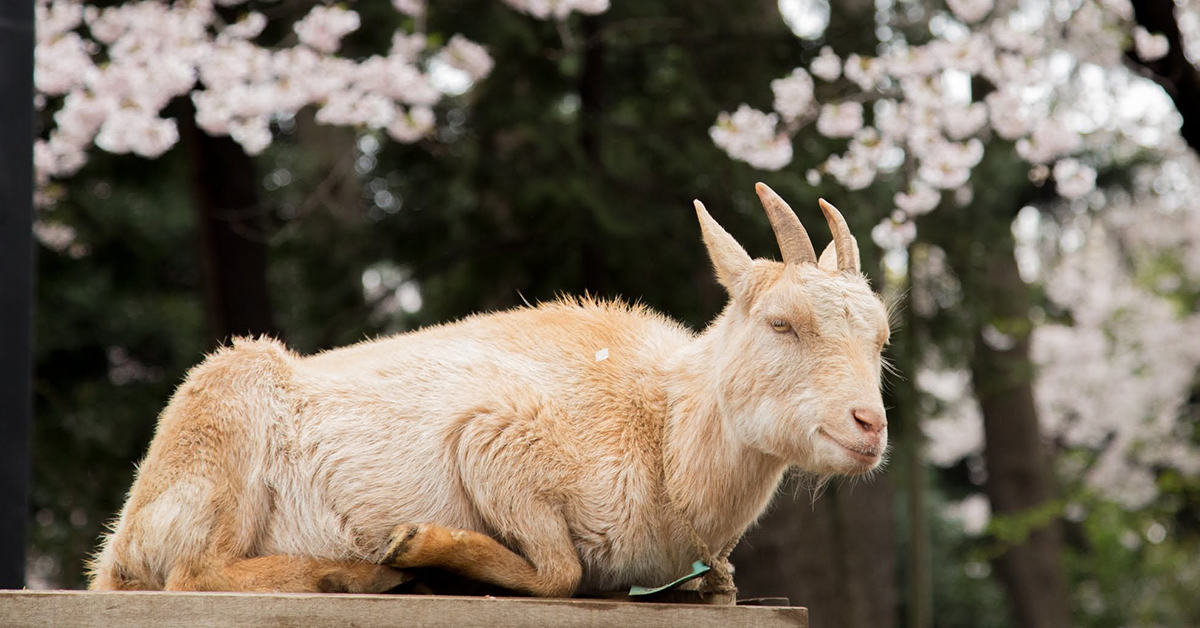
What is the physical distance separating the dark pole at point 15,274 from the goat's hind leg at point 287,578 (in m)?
1.36

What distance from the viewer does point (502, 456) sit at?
3465mm

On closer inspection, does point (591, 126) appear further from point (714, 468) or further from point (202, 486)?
point (202, 486)

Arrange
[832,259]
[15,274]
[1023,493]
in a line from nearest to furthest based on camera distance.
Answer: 1. [832,259]
2. [15,274]
3. [1023,493]

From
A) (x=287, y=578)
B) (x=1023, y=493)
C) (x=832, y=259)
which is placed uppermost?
(x=832, y=259)

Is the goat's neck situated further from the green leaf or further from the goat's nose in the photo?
the goat's nose

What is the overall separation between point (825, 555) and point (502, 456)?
27.7 feet

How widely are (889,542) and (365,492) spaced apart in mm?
13397

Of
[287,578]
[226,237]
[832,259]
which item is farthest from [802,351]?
[226,237]

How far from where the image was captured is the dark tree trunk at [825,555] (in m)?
10.3

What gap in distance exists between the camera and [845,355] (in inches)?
135

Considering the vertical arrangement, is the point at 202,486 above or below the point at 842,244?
below

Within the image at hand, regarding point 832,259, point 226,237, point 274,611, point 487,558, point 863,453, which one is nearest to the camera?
point 274,611

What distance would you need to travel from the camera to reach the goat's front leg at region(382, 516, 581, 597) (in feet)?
10.8

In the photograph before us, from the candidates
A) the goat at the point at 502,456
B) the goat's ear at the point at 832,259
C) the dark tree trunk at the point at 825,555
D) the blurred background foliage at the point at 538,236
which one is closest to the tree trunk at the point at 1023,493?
the blurred background foliage at the point at 538,236
